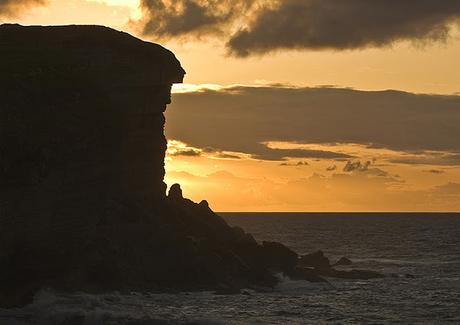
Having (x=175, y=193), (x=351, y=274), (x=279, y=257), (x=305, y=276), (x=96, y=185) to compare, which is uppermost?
(x=175, y=193)

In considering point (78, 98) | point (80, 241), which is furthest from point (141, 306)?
point (78, 98)

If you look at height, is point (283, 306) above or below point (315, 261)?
below

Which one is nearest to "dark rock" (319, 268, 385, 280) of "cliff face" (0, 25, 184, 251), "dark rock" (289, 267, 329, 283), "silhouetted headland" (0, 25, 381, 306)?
"dark rock" (289, 267, 329, 283)

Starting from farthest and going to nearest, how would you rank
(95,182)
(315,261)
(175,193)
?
(315,261)
(175,193)
(95,182)

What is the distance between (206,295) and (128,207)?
10.4 metres

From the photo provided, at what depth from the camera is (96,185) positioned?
61656 mm

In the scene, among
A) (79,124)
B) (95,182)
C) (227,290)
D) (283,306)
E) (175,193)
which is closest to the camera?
(79,124)

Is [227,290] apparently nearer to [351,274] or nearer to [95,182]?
[95,182]

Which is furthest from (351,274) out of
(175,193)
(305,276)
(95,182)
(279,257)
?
(95,182)

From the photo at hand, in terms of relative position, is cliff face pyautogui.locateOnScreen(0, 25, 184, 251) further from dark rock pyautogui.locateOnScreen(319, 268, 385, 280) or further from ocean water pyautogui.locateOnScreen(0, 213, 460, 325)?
dark rock pyautogui.locateOnScreen(319, 268, 385, 280)

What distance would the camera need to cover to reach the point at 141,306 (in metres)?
57.8

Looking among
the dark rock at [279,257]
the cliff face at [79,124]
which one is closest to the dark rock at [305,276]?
the dark rock at [279,257]

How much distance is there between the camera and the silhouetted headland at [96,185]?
56250 millimetres

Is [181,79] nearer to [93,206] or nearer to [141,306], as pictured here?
[93,206]
